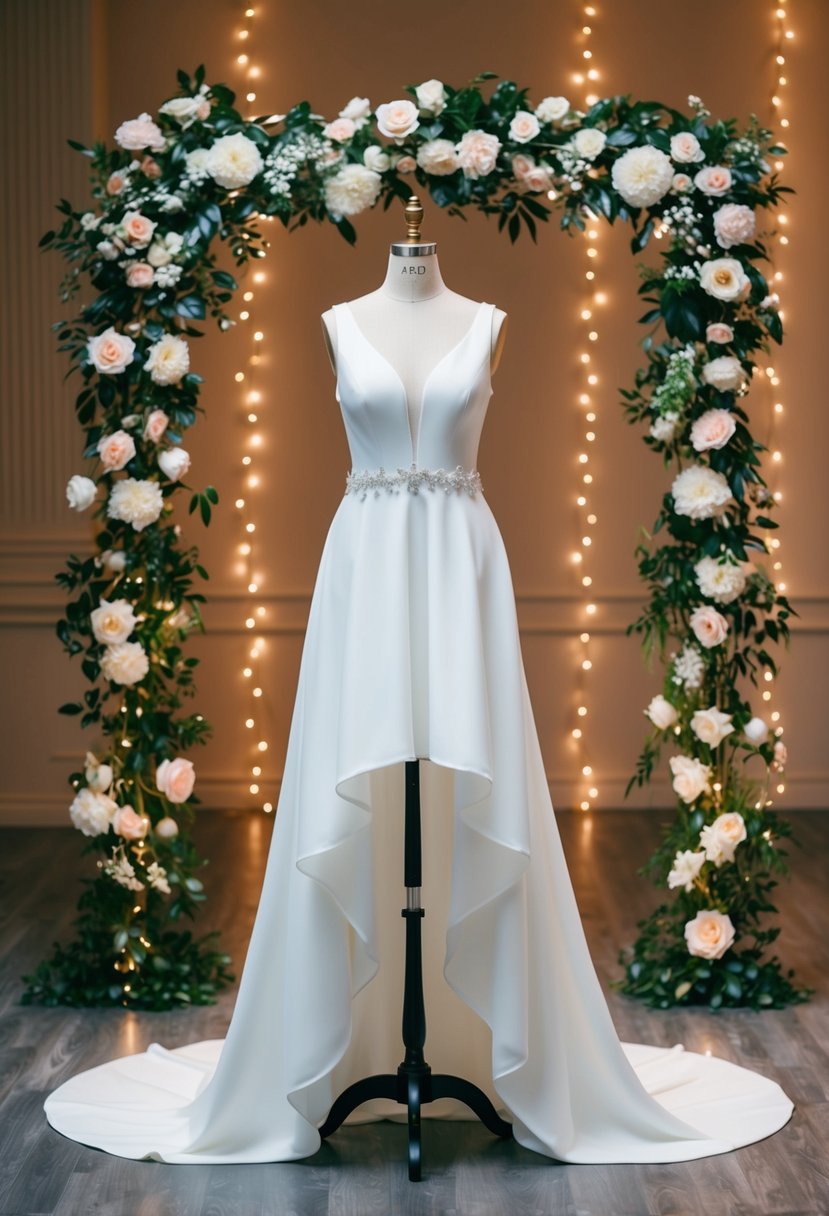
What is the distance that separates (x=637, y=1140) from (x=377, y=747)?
0.93 m

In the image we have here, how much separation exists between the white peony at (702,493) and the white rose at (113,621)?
4.47 feet

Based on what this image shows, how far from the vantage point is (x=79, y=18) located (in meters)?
5.54

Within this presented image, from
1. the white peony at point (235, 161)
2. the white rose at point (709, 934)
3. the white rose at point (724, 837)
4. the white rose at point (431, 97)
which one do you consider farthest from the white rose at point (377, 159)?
the white rose at point (709, 934)

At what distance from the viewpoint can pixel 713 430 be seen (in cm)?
366

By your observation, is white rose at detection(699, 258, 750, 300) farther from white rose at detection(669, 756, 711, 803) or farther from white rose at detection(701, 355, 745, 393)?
white rose at detection(669, 756, 711, 803)

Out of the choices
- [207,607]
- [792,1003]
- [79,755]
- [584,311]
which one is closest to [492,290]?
[584,311]

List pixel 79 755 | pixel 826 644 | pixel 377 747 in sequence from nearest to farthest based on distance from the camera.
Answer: pixel 377 747 → pixel 79 755 → pixel 826 644

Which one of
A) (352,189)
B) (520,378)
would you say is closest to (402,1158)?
(352,189)

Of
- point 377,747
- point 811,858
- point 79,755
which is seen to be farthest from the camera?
point 79,755

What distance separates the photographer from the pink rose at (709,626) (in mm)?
3742

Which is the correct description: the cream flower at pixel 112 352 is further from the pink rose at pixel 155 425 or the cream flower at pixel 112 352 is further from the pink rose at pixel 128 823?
the pink rose at pixel 128 823

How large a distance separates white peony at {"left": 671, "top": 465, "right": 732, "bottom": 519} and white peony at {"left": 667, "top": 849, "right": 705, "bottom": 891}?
0.83m

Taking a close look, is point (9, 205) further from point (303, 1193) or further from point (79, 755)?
point (303, 1193)

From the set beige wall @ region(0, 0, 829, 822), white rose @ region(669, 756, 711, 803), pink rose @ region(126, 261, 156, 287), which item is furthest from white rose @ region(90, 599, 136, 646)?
beige wall @ region(0, 0, 829, 822)
